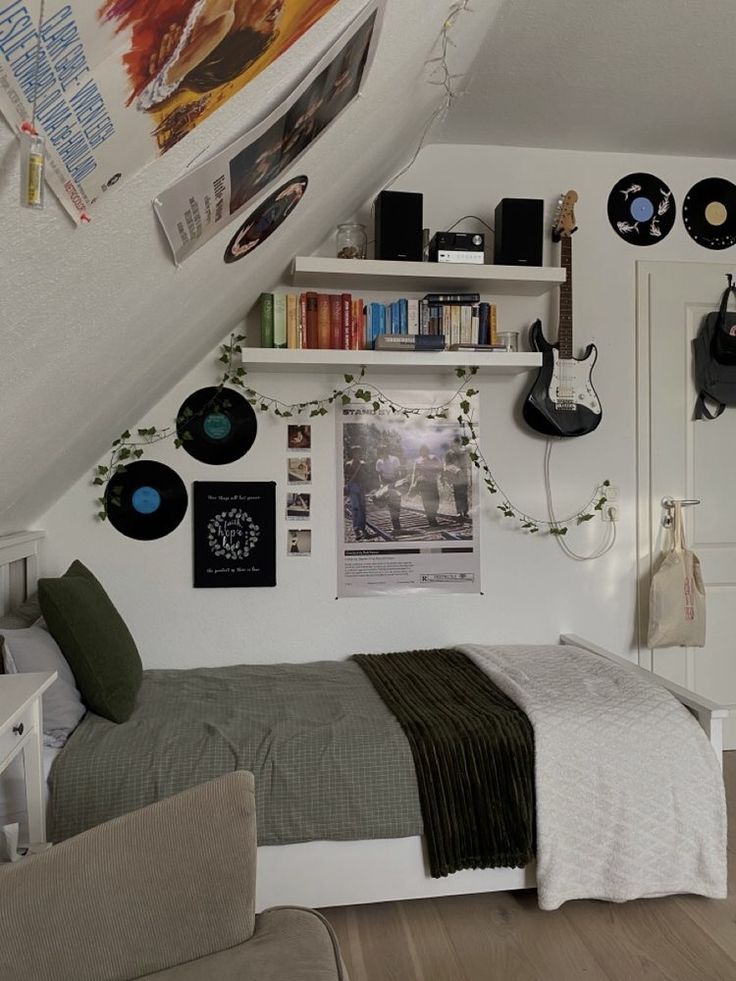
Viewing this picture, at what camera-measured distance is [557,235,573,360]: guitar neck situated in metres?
2.95

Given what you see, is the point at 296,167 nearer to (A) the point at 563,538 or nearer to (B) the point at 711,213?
(A) the point at 563,538

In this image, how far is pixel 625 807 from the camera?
2086 mm

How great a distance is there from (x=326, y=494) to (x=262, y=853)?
4.48 ft

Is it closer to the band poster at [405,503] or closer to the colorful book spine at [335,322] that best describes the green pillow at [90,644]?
the band poster at [405,503]

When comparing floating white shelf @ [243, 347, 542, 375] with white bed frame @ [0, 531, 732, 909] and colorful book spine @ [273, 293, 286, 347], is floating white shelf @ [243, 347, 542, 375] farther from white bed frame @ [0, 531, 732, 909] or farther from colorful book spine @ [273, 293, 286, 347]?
white bed frame @ [0, 531, 732, 909]

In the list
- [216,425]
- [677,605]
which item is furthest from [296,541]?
[677,605]

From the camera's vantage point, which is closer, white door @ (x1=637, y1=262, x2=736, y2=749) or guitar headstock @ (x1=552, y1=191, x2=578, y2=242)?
guitar headstock @ (x1=552, y1=191, x2=578, y2=242)

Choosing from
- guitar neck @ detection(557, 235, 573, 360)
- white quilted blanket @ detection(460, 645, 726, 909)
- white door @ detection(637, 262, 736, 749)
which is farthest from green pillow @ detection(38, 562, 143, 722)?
white door @ detection(637, 262, 736, 749)

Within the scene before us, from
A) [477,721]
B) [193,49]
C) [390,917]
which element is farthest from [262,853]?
[193,49]

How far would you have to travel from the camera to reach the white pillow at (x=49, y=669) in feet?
6.31

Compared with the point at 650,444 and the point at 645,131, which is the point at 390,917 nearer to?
the point at 650,444

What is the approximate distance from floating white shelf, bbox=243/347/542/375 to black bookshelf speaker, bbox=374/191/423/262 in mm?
366

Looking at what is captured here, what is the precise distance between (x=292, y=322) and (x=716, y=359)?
1777 mm

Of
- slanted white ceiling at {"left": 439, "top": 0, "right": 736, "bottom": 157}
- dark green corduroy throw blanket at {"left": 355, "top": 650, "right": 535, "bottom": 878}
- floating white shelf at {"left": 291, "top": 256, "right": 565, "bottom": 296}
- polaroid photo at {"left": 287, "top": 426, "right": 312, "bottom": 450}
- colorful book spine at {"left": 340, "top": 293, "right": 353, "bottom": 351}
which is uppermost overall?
slanted white ceiling at {"left": 439, "top": 0, "right": 736, "bottom": 157}
